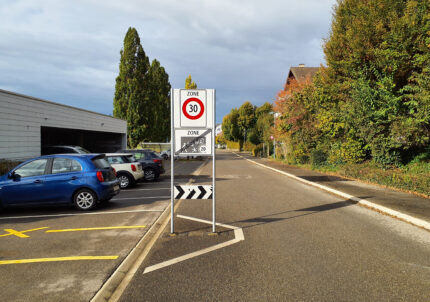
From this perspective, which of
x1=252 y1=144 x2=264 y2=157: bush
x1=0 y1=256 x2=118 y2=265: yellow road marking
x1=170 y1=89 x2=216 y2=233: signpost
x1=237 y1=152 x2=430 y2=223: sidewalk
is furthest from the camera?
x1=252 y1=144 x2=264 y2=157: bush

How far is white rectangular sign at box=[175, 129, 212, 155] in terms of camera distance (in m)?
6.35

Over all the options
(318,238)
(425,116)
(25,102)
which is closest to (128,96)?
(25,102)

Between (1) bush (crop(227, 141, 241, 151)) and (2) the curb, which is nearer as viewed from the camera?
(2) the curb

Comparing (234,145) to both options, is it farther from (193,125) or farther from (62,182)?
(193,125)

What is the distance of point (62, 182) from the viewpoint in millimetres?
8539

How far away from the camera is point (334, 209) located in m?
8.95

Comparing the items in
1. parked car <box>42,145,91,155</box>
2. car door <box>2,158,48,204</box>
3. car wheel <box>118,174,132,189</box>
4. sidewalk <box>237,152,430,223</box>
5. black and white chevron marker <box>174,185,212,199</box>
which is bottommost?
sidewalk <box>237,152,430,223</box>

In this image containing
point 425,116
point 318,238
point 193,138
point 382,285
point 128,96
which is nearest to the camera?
point 382,285

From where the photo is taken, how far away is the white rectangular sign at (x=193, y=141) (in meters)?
6.35

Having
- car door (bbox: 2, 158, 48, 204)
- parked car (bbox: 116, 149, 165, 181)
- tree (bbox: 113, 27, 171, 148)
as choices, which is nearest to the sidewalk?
parked car (bbox: 116, 149, 165, 181)

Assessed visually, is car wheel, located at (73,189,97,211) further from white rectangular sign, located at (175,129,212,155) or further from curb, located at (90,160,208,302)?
white rectangular sign, located at (175,129,212,155)

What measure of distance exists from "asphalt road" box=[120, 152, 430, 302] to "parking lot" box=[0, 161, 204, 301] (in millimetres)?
649

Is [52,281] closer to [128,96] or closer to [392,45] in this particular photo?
[392,45]

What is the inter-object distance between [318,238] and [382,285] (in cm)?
204
